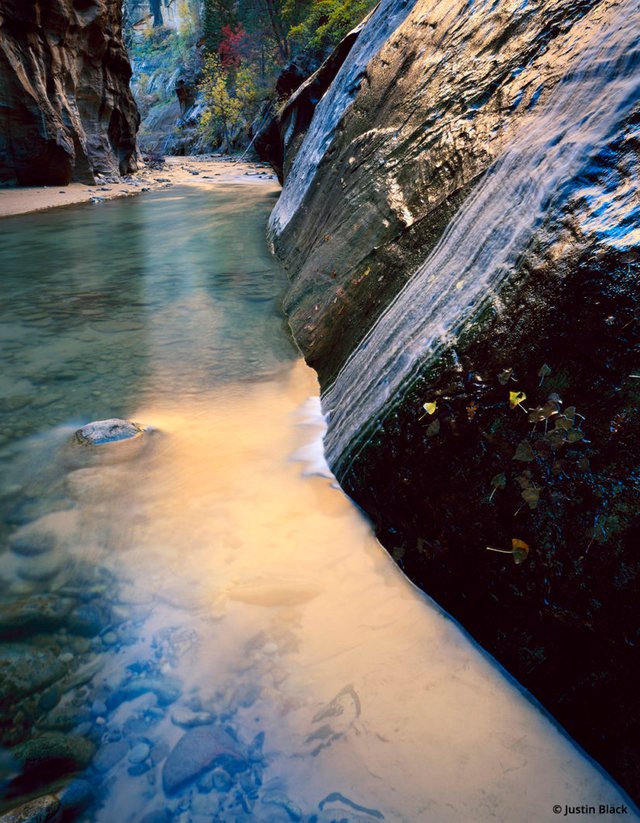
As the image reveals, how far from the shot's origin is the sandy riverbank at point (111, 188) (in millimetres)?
11836

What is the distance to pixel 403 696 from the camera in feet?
4.97

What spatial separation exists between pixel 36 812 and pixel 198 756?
0.39 m

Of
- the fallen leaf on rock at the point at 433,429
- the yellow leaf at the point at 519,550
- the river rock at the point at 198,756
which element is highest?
the fallen leaf on rock at the point at 433,429

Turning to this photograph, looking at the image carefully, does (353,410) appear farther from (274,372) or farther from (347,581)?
(274,372)

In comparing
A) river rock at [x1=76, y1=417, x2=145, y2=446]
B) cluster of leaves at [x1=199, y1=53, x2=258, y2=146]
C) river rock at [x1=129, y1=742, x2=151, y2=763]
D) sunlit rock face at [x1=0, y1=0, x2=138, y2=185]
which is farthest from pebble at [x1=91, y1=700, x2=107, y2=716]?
cluster of leaves at [x1=199, y1=53, x2=258, y2=146]

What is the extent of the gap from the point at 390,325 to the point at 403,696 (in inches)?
67.6

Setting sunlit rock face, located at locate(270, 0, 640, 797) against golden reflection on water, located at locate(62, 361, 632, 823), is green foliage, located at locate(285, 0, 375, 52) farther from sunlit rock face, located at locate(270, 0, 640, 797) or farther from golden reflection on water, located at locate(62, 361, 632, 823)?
golden reflection on water, located at locate(62, 361, 632, 823)

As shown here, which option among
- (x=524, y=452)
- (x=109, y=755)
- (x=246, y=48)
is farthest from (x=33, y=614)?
(x=246, y=48)

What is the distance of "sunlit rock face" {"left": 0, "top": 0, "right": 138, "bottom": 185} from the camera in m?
12.1

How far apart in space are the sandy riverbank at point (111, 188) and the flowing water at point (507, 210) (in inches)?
450

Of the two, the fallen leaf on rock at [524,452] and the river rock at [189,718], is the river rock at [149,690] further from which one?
the fallen leaf on rock at [524,452]

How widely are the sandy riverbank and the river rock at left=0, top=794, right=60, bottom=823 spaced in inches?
482

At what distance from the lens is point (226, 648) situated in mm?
1674

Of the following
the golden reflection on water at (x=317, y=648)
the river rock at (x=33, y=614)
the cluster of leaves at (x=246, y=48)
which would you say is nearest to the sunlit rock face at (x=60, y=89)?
the cluster of leaves at (x=246, y=48)
